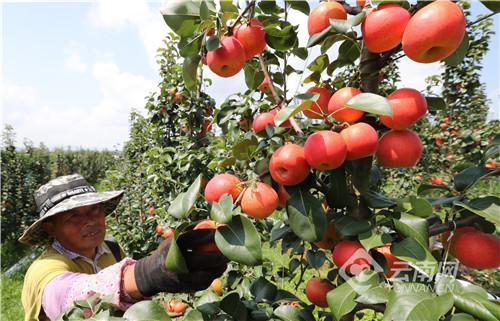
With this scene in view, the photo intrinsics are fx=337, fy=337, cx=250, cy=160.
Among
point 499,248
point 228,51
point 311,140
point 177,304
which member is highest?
point 228,51

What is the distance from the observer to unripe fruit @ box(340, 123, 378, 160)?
77 centimetres

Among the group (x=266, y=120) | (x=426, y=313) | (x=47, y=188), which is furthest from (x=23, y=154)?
(x=426, y=313)

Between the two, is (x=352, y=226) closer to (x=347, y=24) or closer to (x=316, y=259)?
(x=316, y=259)

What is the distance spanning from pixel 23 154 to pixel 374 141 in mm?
9579

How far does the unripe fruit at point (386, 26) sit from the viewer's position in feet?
2.39

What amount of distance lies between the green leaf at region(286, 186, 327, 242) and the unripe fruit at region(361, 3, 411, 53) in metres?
0.40

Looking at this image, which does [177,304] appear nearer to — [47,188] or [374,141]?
[47,188]

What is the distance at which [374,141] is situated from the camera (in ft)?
2.55

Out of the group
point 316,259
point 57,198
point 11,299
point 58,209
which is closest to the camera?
point 316,259

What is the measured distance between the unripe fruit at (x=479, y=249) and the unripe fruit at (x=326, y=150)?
38cm

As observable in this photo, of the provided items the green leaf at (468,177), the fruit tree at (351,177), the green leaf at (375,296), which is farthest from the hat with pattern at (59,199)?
the green leaf at (468,177)

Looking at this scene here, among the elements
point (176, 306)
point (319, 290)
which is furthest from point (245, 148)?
point (176, 306)

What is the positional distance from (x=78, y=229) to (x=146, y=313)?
1207mm

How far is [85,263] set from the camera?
1.78 meters
